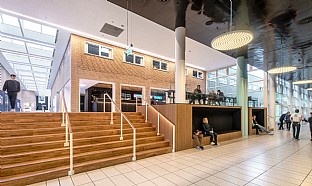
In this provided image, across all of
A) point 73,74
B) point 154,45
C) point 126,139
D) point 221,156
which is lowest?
point 221,156

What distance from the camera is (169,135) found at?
18.8 ft

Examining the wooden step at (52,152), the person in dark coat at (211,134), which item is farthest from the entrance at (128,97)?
the wooden step at (52,152)

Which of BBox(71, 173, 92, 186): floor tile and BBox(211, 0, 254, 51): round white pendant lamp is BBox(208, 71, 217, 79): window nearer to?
BBox(211, 0, 254, 51): round white pendant lamp

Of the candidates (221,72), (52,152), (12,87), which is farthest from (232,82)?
(12,87)

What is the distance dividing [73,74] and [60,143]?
5088 millimetres

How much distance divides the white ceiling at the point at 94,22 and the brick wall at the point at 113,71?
732mm

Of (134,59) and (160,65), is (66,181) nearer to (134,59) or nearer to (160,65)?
(134,59)

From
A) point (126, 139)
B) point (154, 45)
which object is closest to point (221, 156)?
point (126, 139)

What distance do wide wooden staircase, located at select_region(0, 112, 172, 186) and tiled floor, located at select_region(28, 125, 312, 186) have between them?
0.86 ft

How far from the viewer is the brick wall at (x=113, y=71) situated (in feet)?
27.9

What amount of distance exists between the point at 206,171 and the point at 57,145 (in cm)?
363

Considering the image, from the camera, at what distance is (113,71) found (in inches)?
392

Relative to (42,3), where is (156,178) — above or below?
below

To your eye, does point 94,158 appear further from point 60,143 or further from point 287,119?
point 287,119
